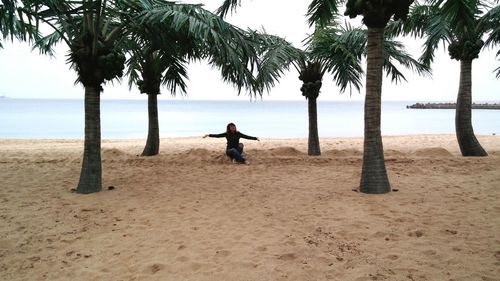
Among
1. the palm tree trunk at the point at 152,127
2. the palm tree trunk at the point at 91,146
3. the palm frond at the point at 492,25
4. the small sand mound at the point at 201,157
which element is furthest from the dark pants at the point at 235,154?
the palm frond at the point at 492,25

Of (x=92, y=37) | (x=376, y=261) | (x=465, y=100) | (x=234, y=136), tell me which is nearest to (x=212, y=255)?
(x=376, y=261)

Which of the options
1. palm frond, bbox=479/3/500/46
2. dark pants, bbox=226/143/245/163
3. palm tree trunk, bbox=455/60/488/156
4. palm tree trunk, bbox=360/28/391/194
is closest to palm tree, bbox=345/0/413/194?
palm tree trunk, bbox=360/28/391/194

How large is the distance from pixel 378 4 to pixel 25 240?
5556mm

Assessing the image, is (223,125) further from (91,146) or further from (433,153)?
(91,146)

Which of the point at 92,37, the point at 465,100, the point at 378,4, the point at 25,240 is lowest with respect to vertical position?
the point at 25,240

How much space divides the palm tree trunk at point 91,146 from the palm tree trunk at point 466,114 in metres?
8.67

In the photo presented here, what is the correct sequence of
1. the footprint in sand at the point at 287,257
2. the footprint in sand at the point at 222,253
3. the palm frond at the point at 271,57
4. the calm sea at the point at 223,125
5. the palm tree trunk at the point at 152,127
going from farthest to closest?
1. the calm sea at the point at 223,125
2. the palm tree trunk at the point at 152,127
3. the palm frond at the point at 271,57
4. the footprint in sand at the point at 222,253
5. the footprint in sand at the point at 287,257

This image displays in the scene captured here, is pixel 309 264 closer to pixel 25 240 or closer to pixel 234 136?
pixel 25 240

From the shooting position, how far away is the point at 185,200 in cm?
580

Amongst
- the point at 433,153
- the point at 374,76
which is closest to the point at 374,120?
the point at 374,76

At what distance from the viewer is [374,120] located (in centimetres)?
582

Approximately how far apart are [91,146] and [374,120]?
4642mm

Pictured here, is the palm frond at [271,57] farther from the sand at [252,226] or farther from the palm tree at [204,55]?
the sand at [252,226]

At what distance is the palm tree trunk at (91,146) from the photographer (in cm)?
611
